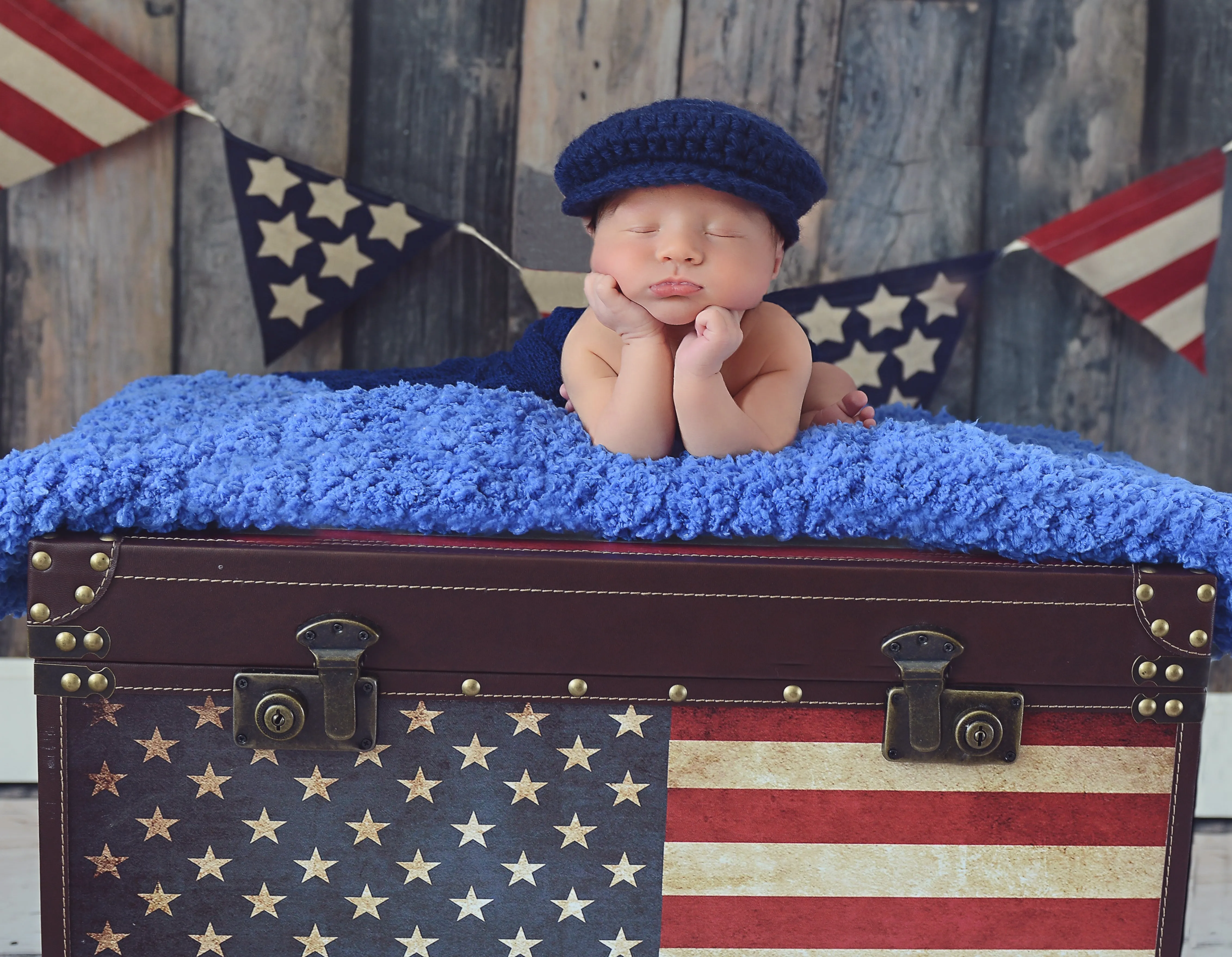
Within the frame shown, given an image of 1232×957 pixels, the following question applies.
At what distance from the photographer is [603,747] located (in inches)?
34.7

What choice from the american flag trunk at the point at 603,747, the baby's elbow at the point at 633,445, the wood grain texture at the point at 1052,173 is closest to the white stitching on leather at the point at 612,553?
the american flag trunk at the point at 603,747

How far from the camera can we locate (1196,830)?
156cm

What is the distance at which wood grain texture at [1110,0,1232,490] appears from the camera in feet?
4.97

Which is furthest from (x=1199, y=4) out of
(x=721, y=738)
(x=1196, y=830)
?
(x=721, y=738)

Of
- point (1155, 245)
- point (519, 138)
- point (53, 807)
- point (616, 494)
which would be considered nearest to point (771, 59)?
point (519, 138)

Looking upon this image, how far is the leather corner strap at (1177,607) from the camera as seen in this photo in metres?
0.88

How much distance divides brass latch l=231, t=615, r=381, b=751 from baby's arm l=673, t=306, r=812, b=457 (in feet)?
1.10

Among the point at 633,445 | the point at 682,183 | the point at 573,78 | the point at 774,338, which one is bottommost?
the point at 633,445

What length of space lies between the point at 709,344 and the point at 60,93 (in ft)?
3.38

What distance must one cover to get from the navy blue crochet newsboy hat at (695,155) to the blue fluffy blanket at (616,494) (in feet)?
0.79

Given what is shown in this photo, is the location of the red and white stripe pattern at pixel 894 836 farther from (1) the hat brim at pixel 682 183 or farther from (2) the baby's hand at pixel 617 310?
(1) the hat brim at pixel 682 183

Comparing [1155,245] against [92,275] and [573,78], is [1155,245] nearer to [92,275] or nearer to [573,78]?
[573,78]

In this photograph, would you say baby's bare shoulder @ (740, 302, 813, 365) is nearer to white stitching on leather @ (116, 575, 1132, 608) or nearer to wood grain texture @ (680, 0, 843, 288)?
white stitching on leather @ (116, 575, 1132, 608)

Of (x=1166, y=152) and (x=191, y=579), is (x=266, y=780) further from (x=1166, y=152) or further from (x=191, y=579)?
(x=1166, y=152)
